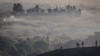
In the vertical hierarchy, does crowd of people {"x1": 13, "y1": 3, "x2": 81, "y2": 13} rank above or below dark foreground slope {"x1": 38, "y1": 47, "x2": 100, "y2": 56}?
above

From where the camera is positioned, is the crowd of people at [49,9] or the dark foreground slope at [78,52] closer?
the dark foreground slope at [78,52]

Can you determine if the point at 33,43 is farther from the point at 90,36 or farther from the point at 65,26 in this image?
the point at 90,36

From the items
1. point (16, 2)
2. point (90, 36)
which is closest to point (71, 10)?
point (90, 36)

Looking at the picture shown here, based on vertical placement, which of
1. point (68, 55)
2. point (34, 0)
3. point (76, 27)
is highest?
point (34, 0)

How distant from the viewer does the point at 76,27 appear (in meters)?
12.4

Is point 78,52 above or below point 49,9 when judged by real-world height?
below

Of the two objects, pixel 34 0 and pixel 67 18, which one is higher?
pixel 34 0

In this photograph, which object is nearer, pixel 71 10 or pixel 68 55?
pixel 68 55

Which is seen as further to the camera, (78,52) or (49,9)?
(49,9)

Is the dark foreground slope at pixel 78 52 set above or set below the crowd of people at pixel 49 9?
below

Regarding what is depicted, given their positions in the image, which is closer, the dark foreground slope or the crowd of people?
the dark foreground slope

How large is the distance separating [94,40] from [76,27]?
86 centimetres

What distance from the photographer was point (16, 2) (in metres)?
12.4

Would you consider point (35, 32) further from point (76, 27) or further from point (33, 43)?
point (76, 27)
